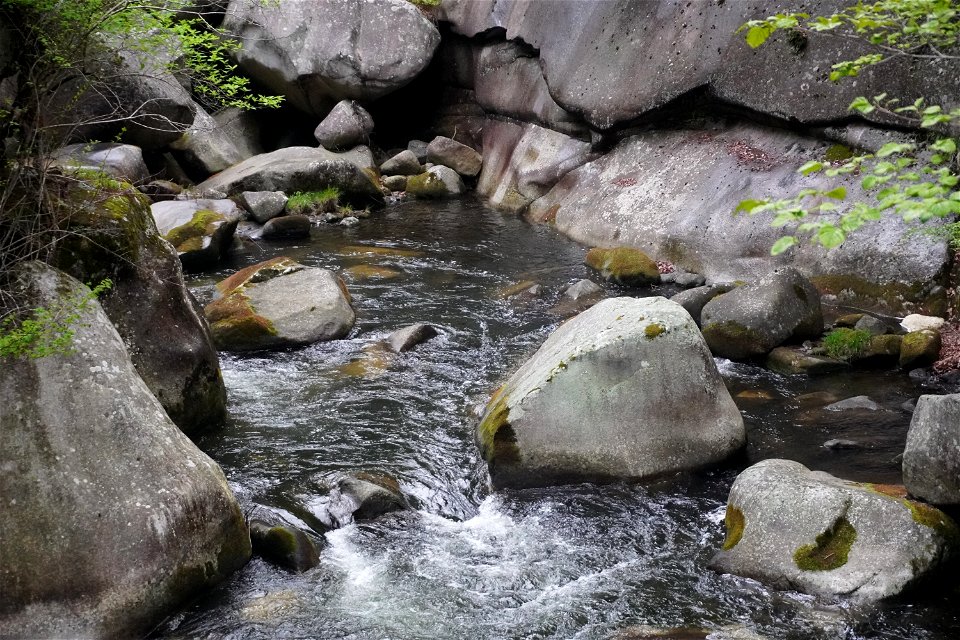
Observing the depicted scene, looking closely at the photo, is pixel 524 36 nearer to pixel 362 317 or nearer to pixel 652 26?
pixel 652 26

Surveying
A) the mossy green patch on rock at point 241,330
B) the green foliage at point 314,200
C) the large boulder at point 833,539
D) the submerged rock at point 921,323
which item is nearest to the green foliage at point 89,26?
the mossy green patch on rock at point 241,330

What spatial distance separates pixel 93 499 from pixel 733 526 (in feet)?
16.6

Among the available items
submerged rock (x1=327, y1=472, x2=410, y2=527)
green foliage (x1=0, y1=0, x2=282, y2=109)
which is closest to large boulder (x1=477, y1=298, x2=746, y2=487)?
submerged rock (x1=327, y1=472, x2=410, y2=527)

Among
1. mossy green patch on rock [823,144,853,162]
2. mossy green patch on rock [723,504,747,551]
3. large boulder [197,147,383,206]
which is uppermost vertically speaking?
mossy green patch on rock [823,144,853,162]

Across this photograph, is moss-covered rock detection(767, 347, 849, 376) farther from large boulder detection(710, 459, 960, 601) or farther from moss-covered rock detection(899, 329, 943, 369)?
large boulder detection(710, 459, 960, 601)

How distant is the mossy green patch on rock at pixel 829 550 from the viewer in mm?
6468

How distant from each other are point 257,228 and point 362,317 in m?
7.23

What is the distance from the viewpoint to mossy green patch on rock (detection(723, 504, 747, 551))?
273 inches

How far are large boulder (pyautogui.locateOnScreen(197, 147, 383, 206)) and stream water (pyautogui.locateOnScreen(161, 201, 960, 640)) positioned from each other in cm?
875

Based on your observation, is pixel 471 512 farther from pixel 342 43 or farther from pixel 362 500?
pixel 342 43

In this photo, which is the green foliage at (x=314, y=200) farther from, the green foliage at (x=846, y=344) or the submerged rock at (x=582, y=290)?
the green foliage at (x=846, y=344)

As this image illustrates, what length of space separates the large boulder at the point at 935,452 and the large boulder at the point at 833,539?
0.18m

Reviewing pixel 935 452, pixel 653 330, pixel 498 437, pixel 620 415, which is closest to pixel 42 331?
pixel 498 437

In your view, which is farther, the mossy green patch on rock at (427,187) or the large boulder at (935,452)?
the mossy green patch on rock at (427,187)
